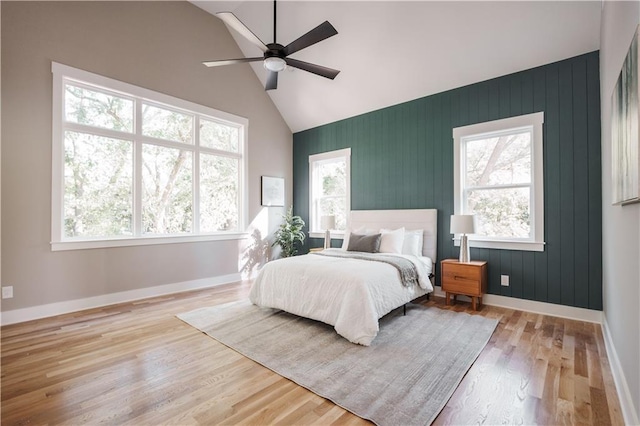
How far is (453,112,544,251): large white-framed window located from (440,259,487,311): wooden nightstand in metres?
0.47

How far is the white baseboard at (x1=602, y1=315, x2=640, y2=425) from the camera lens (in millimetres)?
1591

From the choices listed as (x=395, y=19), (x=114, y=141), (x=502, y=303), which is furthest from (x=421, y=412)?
(x=114, y=141)

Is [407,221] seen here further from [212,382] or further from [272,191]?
[212,382]

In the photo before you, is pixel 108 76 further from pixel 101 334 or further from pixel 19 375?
pixel 19 375

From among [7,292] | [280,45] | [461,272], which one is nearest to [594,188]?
[461,272]

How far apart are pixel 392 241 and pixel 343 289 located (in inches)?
62.3

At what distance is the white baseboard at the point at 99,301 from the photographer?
10.7 feet

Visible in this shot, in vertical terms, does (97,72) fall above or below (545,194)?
above

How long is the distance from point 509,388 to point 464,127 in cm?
329

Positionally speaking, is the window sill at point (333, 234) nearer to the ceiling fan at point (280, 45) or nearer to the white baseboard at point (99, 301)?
the white baseboard at point (99, 301)

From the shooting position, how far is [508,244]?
3.79m

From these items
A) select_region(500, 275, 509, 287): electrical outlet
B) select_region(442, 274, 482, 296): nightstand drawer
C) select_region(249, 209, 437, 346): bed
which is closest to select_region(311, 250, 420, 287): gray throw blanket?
select_region(249, 209, 437, 346): bed

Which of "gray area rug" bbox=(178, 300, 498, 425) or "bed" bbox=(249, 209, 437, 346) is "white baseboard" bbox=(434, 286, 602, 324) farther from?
"bed" bbox=(249, 209, 437, 346)

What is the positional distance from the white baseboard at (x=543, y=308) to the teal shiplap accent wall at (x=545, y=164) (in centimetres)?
6
